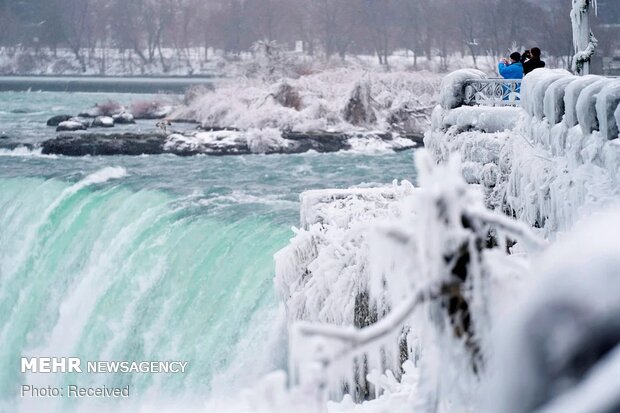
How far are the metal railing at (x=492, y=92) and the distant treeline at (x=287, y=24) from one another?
23997 mm

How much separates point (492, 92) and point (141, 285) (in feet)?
20.5

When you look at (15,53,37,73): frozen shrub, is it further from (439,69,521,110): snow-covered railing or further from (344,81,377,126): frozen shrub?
(439,69,521,110): snow-covered railing

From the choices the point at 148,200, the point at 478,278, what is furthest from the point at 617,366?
the point at 148,200

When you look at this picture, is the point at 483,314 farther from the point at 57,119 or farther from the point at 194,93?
the point at 194,93

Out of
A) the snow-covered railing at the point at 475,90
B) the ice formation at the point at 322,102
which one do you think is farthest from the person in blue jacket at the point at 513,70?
the ice formation at the point at 322,102

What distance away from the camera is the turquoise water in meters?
11.8

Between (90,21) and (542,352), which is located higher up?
(90,21)

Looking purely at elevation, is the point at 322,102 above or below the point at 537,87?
below

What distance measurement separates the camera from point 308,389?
5.75ft

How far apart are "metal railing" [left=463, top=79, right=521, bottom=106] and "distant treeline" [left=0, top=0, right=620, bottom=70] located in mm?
23997

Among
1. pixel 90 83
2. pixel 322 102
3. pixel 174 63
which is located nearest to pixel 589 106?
pixel 322 102

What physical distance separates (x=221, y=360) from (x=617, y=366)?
10.4m

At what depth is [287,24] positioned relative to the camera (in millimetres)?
36781

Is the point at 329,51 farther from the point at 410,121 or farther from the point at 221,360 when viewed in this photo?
the point at 221,360
